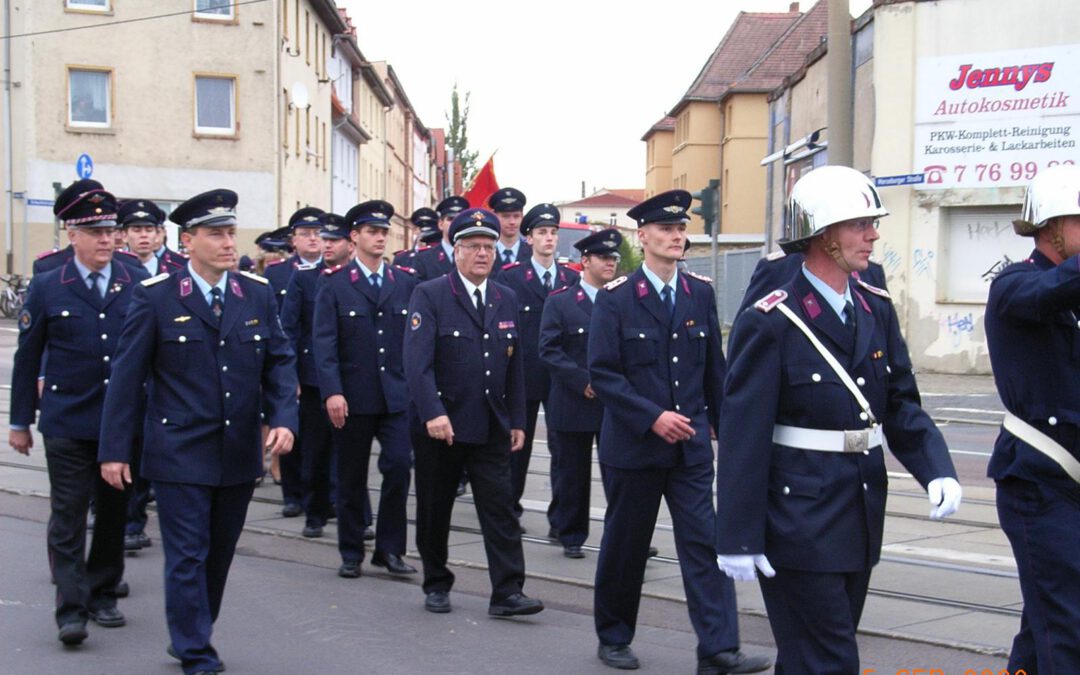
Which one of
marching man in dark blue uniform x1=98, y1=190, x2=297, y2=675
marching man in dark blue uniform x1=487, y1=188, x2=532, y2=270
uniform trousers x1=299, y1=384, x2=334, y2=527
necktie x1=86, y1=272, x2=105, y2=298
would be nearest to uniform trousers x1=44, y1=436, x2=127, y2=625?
marching man in dark blue uniform x1=98, y1=190, x2=297, y2=675

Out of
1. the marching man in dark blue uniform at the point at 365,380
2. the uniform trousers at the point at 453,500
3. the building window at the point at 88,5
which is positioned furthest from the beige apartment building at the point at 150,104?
the uniform trousers at the point at 453,500

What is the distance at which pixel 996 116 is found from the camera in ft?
74.6

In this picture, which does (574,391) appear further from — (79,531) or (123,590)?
(79,531)

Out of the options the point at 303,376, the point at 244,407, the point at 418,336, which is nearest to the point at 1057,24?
the point at 303,376

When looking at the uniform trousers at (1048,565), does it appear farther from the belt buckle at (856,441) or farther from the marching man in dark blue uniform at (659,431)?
the marching man in dark blue uniform at (659,431)

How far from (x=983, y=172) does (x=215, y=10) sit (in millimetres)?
24677

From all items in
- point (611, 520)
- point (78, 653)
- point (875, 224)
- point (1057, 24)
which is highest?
point (1057, 24)

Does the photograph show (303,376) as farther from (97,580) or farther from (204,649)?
(204,649)

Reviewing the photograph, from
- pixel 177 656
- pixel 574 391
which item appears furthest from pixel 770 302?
pixel 574 391

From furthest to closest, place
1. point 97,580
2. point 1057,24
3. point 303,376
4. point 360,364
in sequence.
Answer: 1. point 1057,24
2. point 303,376
3. point 360,364
4. point 97,580

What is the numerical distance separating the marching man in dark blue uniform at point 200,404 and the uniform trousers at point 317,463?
314 cm

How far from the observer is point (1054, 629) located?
4.45 m

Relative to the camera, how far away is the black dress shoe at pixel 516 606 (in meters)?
7.06

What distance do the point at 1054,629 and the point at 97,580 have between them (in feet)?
15.4
